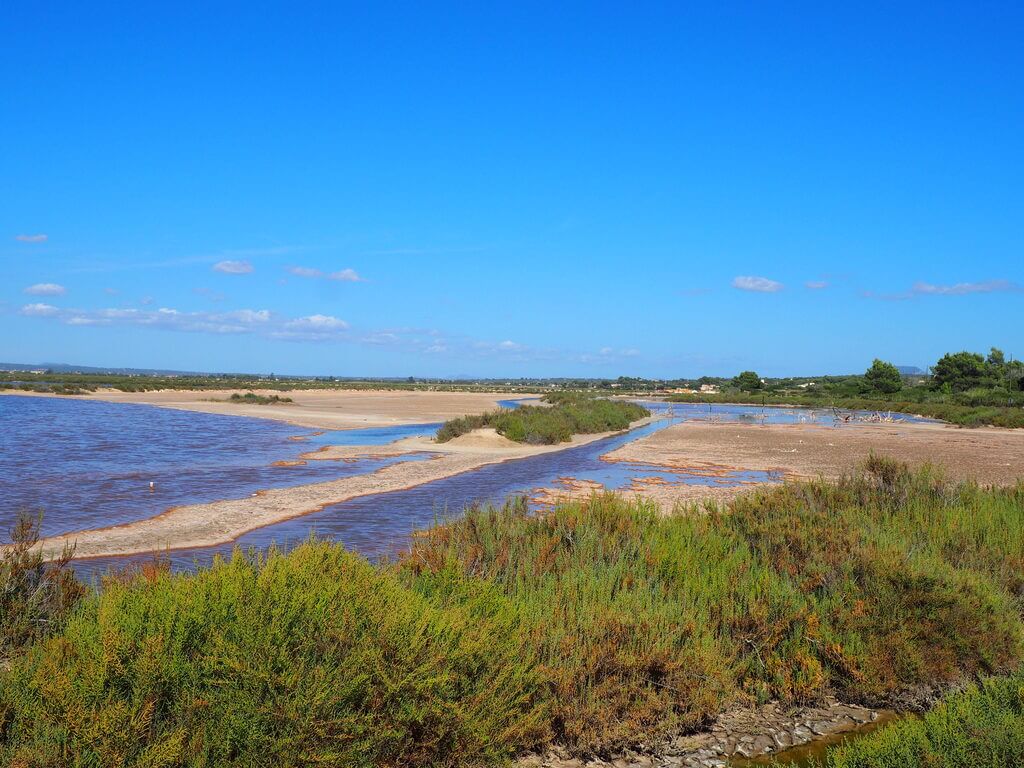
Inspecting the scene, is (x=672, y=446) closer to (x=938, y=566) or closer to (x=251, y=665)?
(x=938, y=566)

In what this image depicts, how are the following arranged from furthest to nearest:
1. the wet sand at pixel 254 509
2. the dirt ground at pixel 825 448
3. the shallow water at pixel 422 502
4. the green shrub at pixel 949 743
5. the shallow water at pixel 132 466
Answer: the dirt ground at pixel 825 448
the shallow water at pixel 132 466
the wet sand at pixel 254 509
the shallow water at pixel 422 502
the green shrub at pixel 949 743

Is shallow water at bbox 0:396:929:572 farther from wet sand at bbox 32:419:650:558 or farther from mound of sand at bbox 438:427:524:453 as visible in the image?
mound of sand at bbox 438:427:524:453

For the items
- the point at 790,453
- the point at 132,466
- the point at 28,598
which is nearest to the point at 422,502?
the point at 132,466

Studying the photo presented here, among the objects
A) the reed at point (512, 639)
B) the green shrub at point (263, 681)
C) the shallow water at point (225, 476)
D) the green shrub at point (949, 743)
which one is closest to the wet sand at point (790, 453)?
the shallow water at point (225, 476)

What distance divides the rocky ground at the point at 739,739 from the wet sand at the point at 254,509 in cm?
460

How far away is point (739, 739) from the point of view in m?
5.59

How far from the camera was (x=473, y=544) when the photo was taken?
7.70 m

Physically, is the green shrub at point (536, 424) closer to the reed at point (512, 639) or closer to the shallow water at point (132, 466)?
the shallow water at point (132, 466)

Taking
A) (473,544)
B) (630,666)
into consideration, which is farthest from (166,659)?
(473,544)

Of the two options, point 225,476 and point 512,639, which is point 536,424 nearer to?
point 225,476

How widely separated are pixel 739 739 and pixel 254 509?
11496 mm

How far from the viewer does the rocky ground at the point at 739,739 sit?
5.15 m

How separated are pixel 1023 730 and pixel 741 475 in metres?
18.2

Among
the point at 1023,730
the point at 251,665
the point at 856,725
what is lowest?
the point at 856,725
